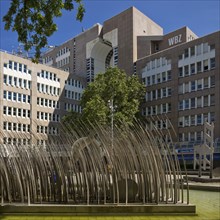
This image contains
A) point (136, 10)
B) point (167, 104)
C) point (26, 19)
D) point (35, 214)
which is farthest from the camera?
point (136, 10)

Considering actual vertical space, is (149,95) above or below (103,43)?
below

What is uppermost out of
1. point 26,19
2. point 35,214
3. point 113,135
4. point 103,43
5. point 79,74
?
point 103,43

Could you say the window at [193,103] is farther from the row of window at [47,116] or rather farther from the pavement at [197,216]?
the pavement at [197,216]

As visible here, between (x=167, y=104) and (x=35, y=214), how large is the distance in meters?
52.7

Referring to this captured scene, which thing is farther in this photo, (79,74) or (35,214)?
(79,74)

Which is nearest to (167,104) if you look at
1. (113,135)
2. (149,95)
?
(149,95)

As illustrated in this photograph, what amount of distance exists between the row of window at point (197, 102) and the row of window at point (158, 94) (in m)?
3.23

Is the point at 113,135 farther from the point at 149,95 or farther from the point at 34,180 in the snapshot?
the point at 149,95

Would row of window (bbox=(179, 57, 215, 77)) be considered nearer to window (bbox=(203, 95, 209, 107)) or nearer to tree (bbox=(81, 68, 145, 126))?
window (bbox=(203, 95, 209, 107))

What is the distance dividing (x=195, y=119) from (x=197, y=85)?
16.3 ft

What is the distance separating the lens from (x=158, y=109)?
63688mm

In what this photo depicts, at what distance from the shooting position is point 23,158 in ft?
38.4

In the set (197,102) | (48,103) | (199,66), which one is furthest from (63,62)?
(197,102)

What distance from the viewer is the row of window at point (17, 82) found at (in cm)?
5828
